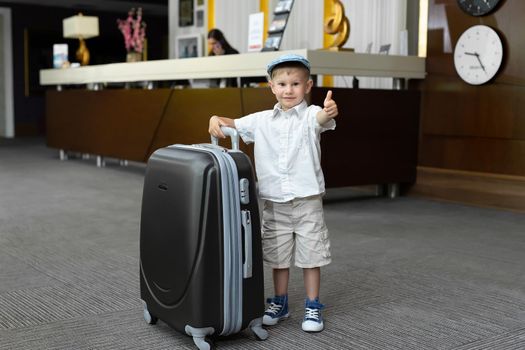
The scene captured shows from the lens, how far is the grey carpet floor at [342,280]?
6.90ft

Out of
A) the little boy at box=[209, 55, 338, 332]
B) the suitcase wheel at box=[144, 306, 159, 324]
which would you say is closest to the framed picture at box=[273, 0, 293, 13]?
the little boy at box=[209, 55, 338, 332]

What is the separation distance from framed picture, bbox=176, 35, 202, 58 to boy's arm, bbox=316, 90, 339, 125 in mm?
6804

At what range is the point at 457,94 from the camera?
5168 mm

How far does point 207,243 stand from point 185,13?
748cm

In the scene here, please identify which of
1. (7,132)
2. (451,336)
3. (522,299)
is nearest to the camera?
(451,336)

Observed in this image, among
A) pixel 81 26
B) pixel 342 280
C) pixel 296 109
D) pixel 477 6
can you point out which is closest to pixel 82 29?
pixel 81 26

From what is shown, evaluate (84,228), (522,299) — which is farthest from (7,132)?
(522,299)

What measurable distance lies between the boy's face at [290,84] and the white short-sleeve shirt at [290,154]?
0.03 meters

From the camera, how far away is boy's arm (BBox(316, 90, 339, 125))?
80.0 inches

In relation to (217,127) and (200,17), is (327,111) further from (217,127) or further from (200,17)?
(200,17)

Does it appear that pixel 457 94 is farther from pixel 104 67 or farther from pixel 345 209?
pixel 104 67

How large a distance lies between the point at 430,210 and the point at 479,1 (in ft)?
5.08

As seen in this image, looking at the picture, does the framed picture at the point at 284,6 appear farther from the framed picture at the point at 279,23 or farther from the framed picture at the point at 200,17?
the framed picture at the point at 200,17

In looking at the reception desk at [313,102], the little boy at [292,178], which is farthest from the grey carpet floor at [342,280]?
the reception desk at [313,102]
